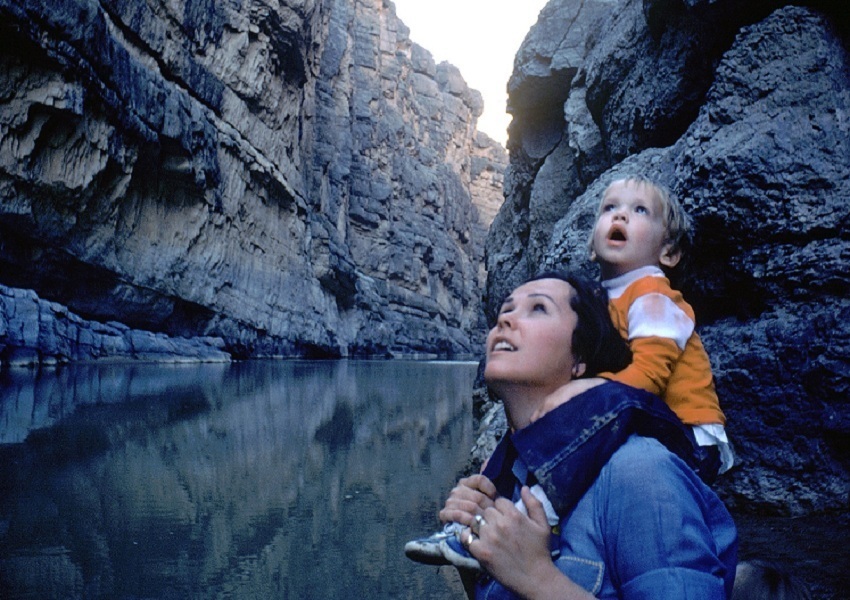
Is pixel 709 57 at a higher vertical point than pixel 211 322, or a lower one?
higher

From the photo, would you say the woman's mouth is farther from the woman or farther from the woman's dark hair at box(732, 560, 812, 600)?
the woman's dark hair at box(732, 560, 812, 600)

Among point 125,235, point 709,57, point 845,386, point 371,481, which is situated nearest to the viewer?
point 845,386

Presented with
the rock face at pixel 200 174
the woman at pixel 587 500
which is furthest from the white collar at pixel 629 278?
the rock face at pixel 200 174

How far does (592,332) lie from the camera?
114 centimetres

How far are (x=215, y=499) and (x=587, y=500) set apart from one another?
3.01 m

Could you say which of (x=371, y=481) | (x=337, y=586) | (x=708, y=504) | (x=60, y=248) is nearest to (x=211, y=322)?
(x=60, y=248)

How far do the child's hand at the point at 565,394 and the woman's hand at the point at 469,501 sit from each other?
15 cm

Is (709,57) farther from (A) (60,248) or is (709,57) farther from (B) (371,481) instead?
(A) (60,248)

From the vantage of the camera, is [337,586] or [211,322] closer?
[337,586]

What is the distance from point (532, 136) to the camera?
10648mm

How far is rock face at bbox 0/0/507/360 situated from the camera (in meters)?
15.0

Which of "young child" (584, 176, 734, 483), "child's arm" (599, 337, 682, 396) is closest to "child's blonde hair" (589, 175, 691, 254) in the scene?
"young child" (584, 176, 734, 483)

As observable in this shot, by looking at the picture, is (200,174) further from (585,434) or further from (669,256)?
(585,434)

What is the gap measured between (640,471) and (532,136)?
10368 mm
